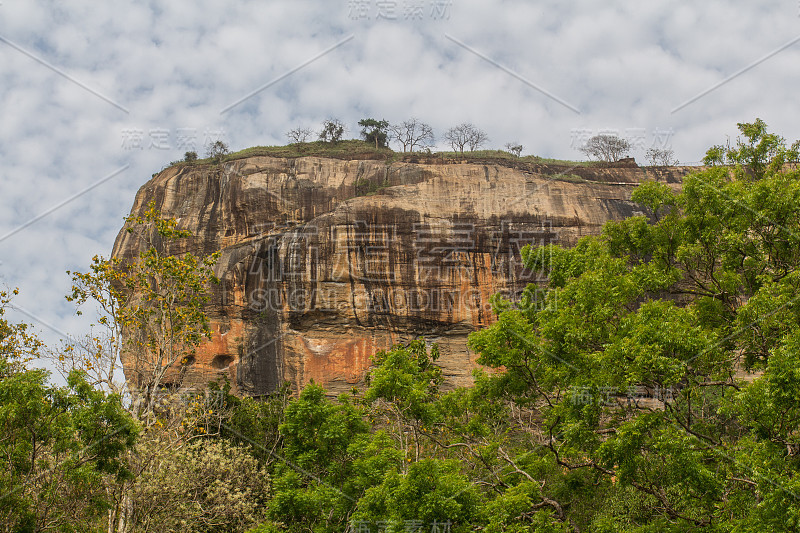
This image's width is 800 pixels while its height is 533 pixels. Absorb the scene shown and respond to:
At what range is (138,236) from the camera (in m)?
32.2

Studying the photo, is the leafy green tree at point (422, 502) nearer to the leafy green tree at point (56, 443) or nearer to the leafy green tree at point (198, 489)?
the leafy green tree at point (56, 443)

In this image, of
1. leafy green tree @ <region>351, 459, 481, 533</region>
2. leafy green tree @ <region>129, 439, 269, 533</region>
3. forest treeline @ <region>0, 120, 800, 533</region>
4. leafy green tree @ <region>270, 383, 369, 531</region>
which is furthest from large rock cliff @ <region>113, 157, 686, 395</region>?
leafy green tree @ <region>351, 459, 481, 533</region>

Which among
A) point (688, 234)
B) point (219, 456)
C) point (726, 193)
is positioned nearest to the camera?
point (726, 193)

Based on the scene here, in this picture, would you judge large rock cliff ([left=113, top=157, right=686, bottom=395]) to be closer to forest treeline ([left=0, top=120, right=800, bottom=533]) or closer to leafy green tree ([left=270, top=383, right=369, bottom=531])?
forest treeline ([left=0, top=120, right=800, bottom=533])

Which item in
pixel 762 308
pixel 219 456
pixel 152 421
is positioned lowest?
pixel 219 456

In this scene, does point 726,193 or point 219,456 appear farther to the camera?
point 219,456

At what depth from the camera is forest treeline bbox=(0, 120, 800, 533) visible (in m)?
8.25

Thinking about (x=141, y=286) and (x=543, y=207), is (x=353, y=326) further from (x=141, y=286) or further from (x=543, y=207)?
(x=141, y=286)

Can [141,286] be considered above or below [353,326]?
above

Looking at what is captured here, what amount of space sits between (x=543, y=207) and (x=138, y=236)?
70.2 ft

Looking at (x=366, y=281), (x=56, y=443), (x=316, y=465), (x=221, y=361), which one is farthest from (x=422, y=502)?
(x=221, y=361)

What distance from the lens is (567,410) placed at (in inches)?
386

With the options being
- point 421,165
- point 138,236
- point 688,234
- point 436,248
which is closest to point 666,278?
point 688,234

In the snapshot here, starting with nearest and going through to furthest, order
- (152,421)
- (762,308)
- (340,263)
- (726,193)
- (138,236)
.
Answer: (762,308)
(726,193)
(152,421)
(340,263)
(138,236)
